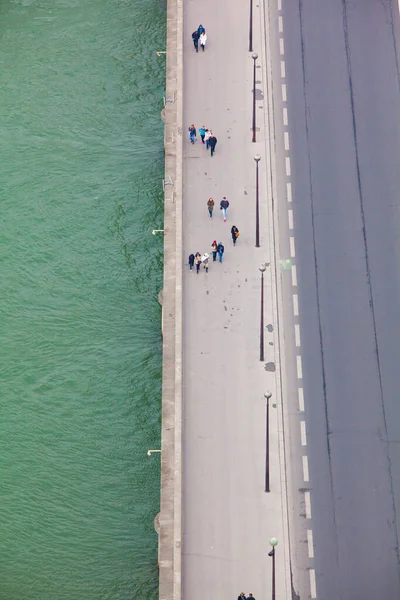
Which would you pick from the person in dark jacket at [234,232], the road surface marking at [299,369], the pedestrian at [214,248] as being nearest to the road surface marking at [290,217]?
the person in dark jacket at [234,232]

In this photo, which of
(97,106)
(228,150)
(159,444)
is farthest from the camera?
(97,106)

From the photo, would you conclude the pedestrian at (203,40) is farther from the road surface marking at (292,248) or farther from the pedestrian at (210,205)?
the road surface marking at (292,248)

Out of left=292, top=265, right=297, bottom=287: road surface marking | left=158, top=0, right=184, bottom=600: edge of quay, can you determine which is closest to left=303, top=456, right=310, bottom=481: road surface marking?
left=158, top=0, right=184, bottom=600: edge of quay

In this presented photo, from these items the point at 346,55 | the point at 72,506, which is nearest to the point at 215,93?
the point at 346,55

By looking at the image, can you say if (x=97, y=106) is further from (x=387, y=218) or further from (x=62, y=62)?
(x=387, y=218)

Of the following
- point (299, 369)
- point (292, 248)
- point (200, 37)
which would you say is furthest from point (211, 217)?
A: point (200, 37)

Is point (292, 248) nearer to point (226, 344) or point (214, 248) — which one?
point (214, 248)
